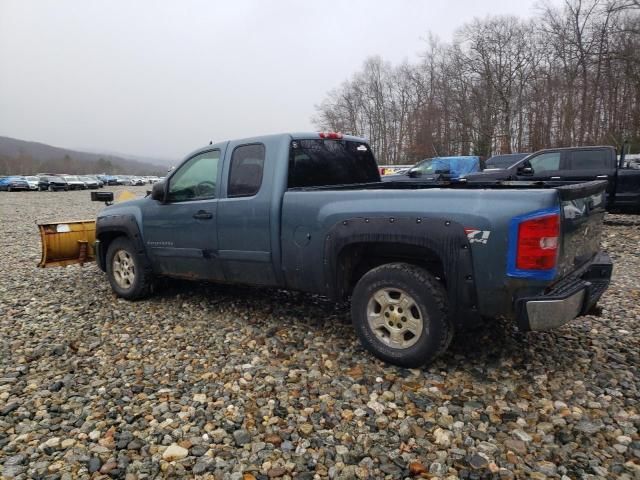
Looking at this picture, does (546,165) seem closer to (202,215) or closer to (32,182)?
(202,215)

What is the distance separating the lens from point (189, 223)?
191 inches

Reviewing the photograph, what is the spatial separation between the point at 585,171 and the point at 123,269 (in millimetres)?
10001

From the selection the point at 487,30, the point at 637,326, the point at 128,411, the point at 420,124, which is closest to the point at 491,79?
the point at 487,30

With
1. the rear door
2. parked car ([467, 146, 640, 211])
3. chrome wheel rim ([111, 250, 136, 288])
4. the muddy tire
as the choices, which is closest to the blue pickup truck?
the muddy tire

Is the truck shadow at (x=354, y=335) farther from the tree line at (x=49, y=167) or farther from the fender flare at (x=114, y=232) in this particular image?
the tree line at (x=49, y=167)

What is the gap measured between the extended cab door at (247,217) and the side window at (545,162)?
8888mm

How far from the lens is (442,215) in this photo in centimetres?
313

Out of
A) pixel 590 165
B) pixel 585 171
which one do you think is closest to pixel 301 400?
pixel 585 171

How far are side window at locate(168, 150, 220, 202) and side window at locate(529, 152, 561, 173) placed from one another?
8935 mm

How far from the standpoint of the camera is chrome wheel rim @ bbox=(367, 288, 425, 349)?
341 cm

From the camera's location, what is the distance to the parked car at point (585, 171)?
999 cm

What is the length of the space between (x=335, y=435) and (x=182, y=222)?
2998mm

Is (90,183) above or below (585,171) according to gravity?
above

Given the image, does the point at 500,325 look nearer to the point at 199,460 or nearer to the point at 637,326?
the point at 637,326
